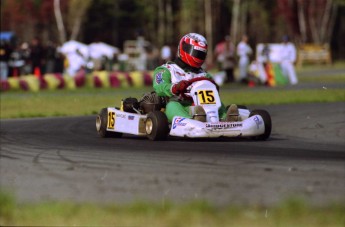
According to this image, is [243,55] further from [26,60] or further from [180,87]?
[180,87]

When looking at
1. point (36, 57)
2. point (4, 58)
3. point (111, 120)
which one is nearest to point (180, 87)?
point (111, 120)

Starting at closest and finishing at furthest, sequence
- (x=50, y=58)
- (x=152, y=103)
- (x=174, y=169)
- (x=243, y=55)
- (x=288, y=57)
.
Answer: (x=174, y=169) < (x=152, y=103) < (x=288, y=57) < (x=243, y=55) < (x=50, y=58)

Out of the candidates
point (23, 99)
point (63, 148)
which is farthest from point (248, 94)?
point (63, 148)

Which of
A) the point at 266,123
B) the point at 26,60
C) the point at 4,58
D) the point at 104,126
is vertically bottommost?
the point at 26,60

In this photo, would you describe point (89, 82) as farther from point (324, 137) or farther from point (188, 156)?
point (188, 156)

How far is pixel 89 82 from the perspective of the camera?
95.2ft

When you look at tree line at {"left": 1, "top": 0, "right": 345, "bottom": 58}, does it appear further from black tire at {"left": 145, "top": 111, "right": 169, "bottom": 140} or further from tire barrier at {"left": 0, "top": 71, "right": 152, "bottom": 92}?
black tire at {"left": 145, "top": 111, "right": 169, "bottom": 140}

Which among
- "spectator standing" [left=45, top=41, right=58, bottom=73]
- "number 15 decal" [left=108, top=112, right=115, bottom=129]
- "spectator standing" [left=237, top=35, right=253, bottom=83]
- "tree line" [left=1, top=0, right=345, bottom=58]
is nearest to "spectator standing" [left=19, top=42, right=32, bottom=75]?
"spectator standing" [left=45, top=41, right=58, bottom=73]

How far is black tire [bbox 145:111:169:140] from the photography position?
35.5ft

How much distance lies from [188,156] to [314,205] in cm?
273

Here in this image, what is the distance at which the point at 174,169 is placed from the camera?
8.01 m

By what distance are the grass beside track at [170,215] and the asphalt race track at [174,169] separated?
272mm

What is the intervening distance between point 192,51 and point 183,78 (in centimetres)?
33

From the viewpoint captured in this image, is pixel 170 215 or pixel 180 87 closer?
A: pixel 170 215
